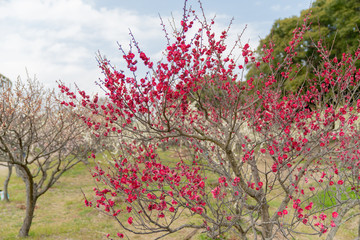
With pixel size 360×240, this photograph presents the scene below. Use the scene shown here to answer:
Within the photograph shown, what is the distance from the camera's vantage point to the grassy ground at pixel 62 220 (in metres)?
9.19

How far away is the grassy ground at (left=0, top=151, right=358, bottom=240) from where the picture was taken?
30.1 feet

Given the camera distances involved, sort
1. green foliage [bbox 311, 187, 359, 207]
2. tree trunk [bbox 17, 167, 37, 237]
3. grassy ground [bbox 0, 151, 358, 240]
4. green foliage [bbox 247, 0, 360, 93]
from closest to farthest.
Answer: green foliage [bbox 311, 187, 359, 207], tree trunk [bbox 17, 167, 37, 237], grassy ground [bbox 0, 151, 358, 240], green foliage [bbox 247, 0, 360, 93]

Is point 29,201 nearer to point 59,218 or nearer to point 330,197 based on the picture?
point 59,218

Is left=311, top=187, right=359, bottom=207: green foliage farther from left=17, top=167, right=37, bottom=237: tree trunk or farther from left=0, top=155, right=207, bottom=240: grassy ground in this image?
left=17, top=167, right=37, bottom=237: tree trunk

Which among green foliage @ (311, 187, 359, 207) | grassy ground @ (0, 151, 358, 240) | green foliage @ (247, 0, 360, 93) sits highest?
green foliage @ (247, 0, 360, 93)

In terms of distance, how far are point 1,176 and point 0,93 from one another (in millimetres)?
15045

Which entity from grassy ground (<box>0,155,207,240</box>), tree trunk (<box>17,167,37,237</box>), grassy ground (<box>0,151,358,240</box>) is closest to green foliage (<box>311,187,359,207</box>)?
grassy ground (<box>0,151,358,240</box>)

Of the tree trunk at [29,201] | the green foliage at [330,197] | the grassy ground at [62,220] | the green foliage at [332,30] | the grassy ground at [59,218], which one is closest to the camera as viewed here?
the green foliage at [330,197]

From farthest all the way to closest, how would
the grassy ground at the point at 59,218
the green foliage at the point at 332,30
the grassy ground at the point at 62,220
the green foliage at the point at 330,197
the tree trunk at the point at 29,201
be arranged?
1. the green foliage at the point at 332,30
2. the grassy ground at the point at 59,218
3. the grassy ground at the point at 62,220
4. the tree trunk at the point at 29,201
5. the green foliage at the point at 330,197

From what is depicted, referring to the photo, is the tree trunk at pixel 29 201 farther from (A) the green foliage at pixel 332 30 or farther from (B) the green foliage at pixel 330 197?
(A) the green foliage at pixel 332 30

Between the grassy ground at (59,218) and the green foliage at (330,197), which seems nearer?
the green foliage at (330,197)

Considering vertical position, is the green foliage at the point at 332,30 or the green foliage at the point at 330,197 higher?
the green foliage at the point at 332,30

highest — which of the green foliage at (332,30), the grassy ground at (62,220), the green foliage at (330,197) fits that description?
the green foliage at (332,30)

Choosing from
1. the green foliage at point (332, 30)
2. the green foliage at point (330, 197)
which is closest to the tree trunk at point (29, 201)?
the green foliage at point (330, 197)
